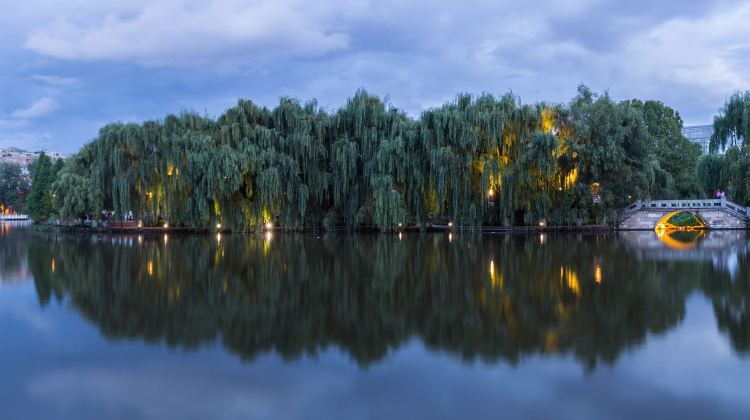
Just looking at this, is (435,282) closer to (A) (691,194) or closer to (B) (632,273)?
(B) (632,273)

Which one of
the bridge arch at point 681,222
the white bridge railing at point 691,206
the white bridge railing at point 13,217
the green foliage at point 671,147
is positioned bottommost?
the bridge arch at point 681,222

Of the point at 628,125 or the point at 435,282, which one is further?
the point at 628,125

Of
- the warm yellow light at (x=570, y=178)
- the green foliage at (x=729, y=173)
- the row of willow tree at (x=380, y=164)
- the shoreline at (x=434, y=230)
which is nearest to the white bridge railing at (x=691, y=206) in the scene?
the green foliage at (x=729, y=173)

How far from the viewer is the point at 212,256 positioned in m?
18.4

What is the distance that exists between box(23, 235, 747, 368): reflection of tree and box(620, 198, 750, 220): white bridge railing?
61.5ft

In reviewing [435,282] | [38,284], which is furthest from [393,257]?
[38,284]

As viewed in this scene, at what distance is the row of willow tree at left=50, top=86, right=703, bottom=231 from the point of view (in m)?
29.2

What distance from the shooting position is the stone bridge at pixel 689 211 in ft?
108

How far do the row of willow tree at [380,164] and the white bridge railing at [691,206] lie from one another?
2077 mm

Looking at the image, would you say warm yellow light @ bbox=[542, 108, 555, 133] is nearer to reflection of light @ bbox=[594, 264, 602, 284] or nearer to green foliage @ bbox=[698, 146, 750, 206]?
green foliage @ bbox=[698, 146, 750, 206]

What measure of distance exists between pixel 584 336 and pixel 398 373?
8.93 feet

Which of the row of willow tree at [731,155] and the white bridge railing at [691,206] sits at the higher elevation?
the row of willow tree at [731,155]

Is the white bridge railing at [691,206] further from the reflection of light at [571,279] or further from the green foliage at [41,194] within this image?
the green foliage at [41,194]

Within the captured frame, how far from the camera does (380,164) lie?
95.9 feet
